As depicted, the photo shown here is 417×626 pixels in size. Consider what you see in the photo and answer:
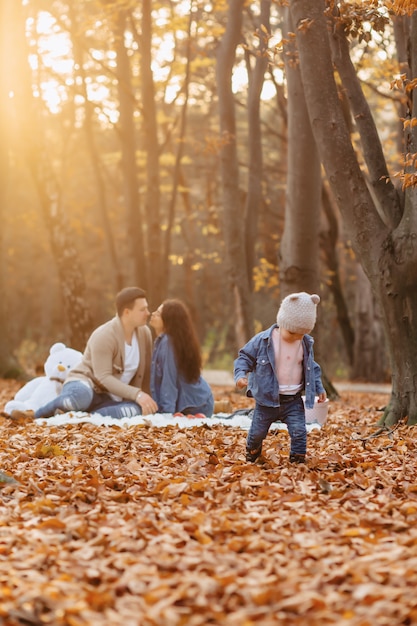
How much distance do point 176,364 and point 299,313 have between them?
353cm

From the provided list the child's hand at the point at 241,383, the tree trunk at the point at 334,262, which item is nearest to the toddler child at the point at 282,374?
the child's hand at the point at 241,383

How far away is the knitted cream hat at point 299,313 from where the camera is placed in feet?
20.4

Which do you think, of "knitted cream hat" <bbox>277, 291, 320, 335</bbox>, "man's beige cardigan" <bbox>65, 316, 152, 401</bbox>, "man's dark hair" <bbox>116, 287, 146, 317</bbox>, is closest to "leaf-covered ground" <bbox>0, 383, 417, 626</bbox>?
"knitted cream hat" <bbox>277, 291, 320, 335</bbox>

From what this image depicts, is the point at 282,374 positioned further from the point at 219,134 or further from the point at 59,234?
the point at 59,234

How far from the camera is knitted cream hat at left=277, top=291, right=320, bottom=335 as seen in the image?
6.22 metres

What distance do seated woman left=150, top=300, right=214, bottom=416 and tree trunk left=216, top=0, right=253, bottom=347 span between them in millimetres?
4761

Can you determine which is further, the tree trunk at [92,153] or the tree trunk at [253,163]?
the tree trunk at [92,153]

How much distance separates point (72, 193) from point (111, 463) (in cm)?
2884

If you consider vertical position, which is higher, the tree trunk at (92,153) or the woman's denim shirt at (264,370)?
the tree trunk at (92,153)

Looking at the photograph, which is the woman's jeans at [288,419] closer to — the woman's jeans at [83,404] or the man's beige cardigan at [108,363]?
the man's beige cardigan at [108,363]

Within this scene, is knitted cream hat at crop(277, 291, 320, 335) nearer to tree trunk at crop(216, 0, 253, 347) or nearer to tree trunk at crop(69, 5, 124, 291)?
tree trunk at crop(216, 0, 253, 347)

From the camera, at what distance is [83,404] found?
950 centimetres

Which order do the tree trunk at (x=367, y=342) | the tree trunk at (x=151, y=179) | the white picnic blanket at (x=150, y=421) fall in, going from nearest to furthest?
the white picnic blanket at (x=150, y=421) < the tree trunk at (x=151, y=179) < the tree trunk at (x=367, y=342)

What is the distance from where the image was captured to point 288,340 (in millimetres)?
6398
